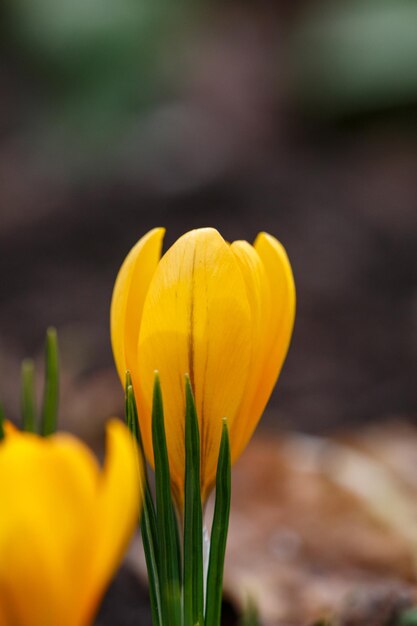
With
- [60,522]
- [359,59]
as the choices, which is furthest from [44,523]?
[359,59]

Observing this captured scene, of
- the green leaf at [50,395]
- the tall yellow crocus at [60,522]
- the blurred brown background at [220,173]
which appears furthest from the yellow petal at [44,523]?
the blurred brown background at [220,173]

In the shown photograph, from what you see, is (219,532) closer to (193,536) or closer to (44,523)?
(193,536)

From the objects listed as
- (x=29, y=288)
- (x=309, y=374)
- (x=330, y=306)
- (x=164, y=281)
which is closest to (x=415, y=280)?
(x=330, y=306)

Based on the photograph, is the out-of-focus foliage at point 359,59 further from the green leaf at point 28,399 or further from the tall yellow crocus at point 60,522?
the tall yellow crocus at point 60,522

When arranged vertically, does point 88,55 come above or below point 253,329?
above

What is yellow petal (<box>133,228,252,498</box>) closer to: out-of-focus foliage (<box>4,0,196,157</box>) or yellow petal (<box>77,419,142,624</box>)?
yellow petal (<box>77,419,142,624</box>)

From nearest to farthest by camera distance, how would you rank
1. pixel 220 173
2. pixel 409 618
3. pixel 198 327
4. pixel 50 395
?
pixel 198 327 → pixel 50 395 → pixel 409 618 → pixel 220 173
